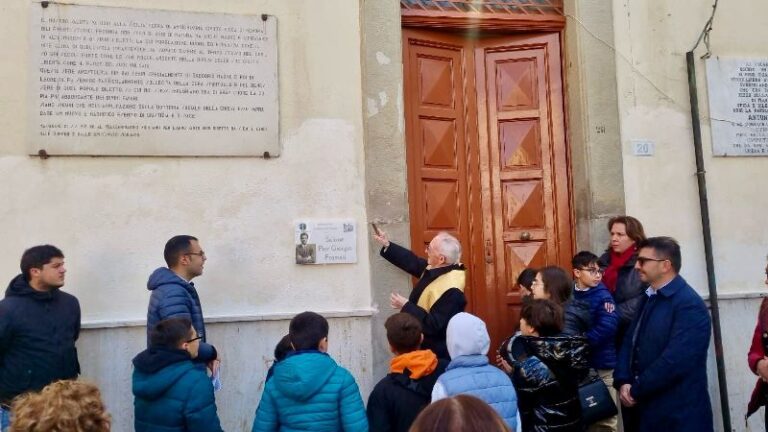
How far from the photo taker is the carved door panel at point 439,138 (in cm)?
650

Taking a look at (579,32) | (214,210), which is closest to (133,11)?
(214,210)

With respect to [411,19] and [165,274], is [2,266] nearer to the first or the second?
[165,274]

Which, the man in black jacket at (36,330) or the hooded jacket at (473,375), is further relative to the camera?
the man in black jacket at (36,330)

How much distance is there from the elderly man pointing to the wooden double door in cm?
101

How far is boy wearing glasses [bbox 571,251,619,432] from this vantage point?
16.6 ft

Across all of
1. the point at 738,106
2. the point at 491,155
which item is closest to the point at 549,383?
the point at 491,155

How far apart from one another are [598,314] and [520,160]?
82.4 inches

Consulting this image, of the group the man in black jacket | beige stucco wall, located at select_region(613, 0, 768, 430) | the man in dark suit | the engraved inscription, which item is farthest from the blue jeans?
beige stucco wall, located at select_region(613, 0, 768, 430)

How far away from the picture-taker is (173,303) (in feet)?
15.2

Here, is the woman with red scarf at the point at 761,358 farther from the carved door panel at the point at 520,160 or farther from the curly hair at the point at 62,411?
the curly hair at the point at 62,411

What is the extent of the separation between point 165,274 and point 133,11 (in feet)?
6.84

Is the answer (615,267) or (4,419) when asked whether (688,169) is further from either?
(4,419)

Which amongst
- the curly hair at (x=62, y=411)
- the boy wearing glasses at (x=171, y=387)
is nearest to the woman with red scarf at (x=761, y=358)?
the boy wearing glasses at (x=171, y=387)

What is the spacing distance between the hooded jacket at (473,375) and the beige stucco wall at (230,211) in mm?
2056
